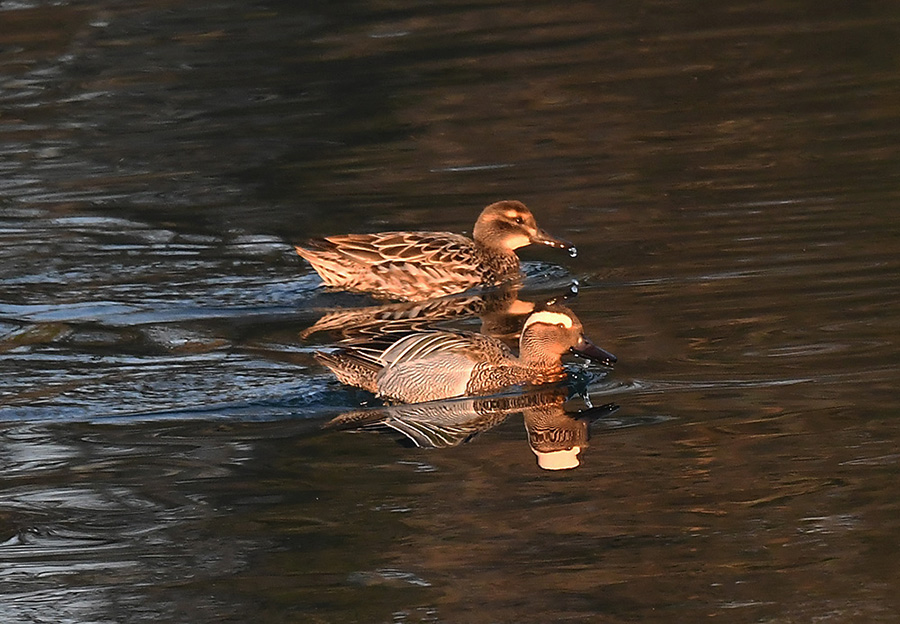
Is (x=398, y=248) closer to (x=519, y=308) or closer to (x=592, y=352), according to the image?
(x=519, y=308)

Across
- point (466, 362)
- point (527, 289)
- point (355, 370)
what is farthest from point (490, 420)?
point (527, 289)

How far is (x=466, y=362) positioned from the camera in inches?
351

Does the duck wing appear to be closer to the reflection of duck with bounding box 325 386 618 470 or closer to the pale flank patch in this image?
the reflection of duck with bounding box 325 386 618 470

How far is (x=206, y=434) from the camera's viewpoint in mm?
8469

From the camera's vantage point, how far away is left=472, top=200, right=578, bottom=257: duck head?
11742 millimetres

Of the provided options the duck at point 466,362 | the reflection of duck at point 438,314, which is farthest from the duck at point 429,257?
the duck at point 466,362

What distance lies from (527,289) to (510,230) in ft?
1.38

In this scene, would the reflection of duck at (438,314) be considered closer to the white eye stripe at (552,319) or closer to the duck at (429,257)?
the duck at (429,257)

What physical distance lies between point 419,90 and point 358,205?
3988 mm

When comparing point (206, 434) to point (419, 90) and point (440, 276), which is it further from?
point (419, 90)

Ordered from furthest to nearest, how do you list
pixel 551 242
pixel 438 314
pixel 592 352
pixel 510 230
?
1. pixel 510 230
2. pixel 551 242
3. pixel 438 314
4. pixel 592 352

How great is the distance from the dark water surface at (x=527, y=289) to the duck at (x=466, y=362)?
0.22 m

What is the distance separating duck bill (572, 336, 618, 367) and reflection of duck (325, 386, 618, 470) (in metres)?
0.24

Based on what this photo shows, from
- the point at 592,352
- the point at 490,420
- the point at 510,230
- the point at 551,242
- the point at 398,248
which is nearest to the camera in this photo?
the point at 490,420
